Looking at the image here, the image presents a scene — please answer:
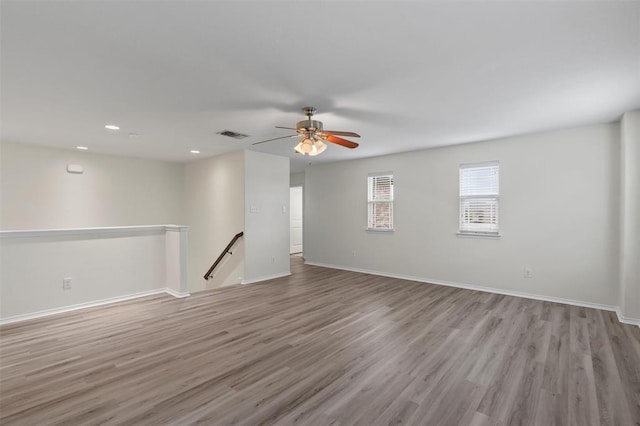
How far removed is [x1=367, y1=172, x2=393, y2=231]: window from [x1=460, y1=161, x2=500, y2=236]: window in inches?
56.2

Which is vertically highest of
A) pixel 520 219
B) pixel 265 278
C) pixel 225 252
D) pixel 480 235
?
pixel 520 219

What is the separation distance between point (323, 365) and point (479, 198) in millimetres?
3999

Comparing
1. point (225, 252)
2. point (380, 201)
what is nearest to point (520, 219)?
point (380, 201)

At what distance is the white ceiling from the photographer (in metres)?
1.76

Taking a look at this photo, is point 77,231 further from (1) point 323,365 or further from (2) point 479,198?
(2) point 479,198

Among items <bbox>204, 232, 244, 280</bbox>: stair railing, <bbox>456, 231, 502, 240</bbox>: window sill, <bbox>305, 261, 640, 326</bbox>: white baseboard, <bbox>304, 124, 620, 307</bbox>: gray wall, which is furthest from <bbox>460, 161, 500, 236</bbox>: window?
<bbox>204, 232, 244, 280</bbox>: stair railing

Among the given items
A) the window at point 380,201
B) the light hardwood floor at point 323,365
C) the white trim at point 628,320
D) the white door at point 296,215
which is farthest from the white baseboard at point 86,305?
the white trim at point 628,320

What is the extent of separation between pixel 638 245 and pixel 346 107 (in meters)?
3.81

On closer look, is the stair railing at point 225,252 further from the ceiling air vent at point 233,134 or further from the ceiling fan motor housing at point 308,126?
the ceiling fan motor housing at point 308,126

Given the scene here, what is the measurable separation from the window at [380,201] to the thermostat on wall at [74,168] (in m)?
5.77

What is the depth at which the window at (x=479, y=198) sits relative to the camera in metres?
4.91

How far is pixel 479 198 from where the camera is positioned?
5047 mm

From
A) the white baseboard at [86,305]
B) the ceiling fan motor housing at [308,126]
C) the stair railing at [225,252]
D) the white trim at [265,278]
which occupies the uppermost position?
the ceiling fan motor housing at [308,126]

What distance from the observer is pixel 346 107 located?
3.31 m
